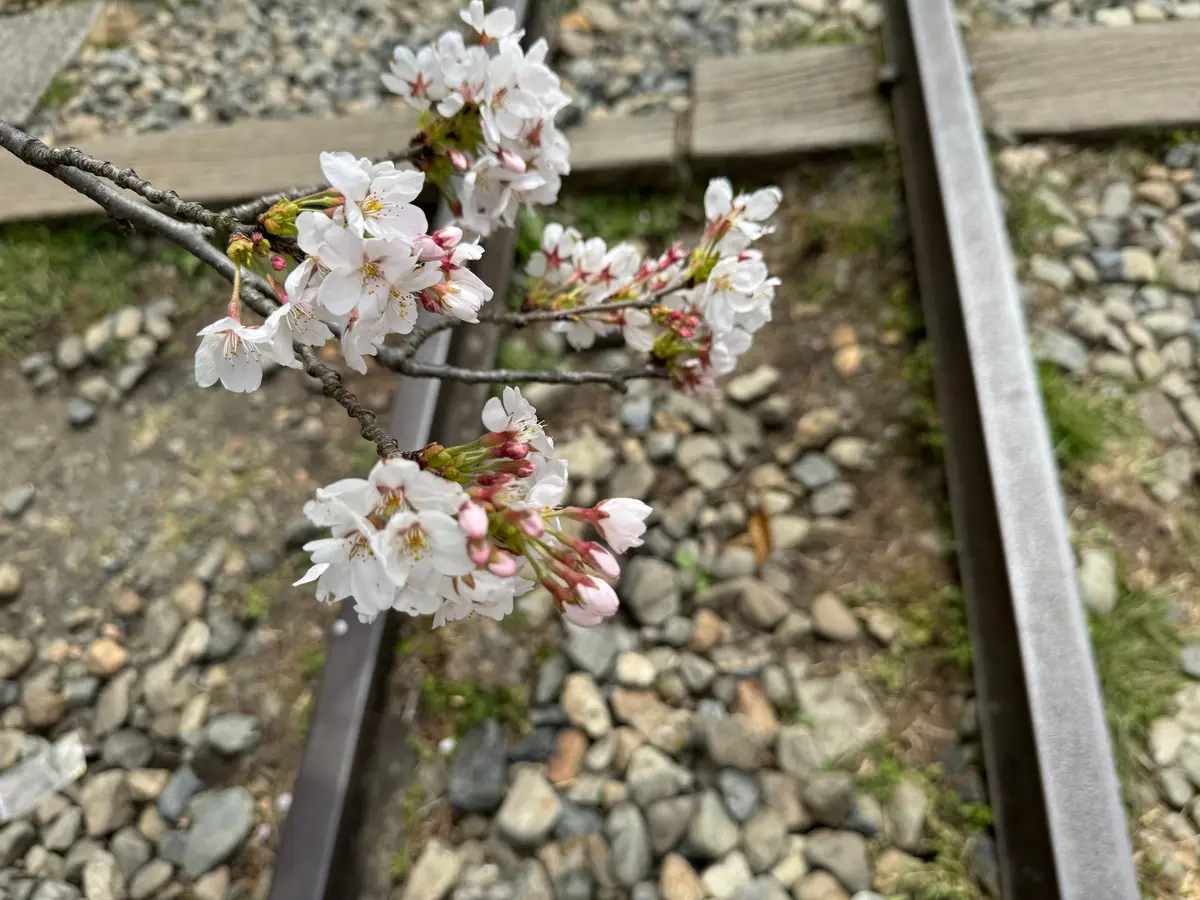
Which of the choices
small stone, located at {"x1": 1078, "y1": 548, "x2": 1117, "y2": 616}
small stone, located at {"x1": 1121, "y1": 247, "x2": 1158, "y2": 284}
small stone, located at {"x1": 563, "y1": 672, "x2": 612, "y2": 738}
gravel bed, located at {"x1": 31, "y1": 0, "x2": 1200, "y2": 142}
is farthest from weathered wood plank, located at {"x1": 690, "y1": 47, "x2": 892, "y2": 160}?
small stone, located at {"x1": 563, "y1": 672, "x2": 612, "y2": 738}

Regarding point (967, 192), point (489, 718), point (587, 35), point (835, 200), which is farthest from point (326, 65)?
point (489, 718)

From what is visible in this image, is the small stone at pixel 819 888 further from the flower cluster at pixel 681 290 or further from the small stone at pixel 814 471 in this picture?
the flower cluster at pixel 681 290

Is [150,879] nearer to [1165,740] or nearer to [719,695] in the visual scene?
[719,695]

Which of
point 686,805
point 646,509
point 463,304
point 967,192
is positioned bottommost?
point 686,805

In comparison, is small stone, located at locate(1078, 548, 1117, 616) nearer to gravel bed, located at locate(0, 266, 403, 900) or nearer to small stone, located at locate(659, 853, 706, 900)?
small stone, located at locate(659, 853, 706, 900)

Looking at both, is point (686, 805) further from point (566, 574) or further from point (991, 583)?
point (566, 574)

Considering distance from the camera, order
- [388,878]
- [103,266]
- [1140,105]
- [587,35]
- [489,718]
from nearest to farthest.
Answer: [388,878] < [489,718] < [1140,105] < [103,266] < [587,35]
